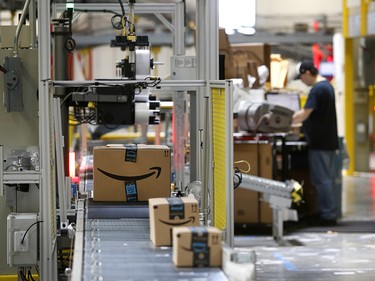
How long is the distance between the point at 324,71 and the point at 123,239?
13.0 m

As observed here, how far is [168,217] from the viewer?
474 cm

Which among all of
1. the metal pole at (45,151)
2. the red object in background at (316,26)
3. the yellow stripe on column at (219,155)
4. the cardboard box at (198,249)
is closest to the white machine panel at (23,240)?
the metal pole at (45,151)

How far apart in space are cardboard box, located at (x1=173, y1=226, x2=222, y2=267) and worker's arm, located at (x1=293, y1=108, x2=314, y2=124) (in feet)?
18.4

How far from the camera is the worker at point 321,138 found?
383 inches

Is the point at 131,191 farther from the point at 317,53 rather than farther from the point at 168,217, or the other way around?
the point at 317,53

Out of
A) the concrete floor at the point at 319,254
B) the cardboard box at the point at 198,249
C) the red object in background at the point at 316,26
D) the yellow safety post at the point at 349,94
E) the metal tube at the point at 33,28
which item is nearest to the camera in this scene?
the cardboard box at the point at 198,249

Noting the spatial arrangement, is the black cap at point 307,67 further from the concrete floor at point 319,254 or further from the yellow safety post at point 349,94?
the yellow safety post at point 349,94

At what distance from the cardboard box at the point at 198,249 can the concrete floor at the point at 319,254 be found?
10.4ft

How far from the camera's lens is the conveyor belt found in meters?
4.05

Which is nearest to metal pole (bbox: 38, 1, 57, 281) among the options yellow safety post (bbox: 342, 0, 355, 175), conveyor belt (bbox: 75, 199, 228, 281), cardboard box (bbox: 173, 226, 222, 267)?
conveyor belt (bbox: 75, 199, 228, 281)

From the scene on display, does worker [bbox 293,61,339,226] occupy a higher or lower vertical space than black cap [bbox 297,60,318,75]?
lower

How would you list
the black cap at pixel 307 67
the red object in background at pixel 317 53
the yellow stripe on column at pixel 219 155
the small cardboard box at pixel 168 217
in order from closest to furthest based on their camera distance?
the small cardboard box at pixel 168 217 < the yellow stripe on column at pixel 219 155 < the black cap at pixel 307 67 < the red object in background at pixel 317 53

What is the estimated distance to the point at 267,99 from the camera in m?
10.2

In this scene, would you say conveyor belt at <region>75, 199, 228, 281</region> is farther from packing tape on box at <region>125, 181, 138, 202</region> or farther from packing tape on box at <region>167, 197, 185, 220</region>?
packing tape on box at <region>125, 181, 138, 202</region>
